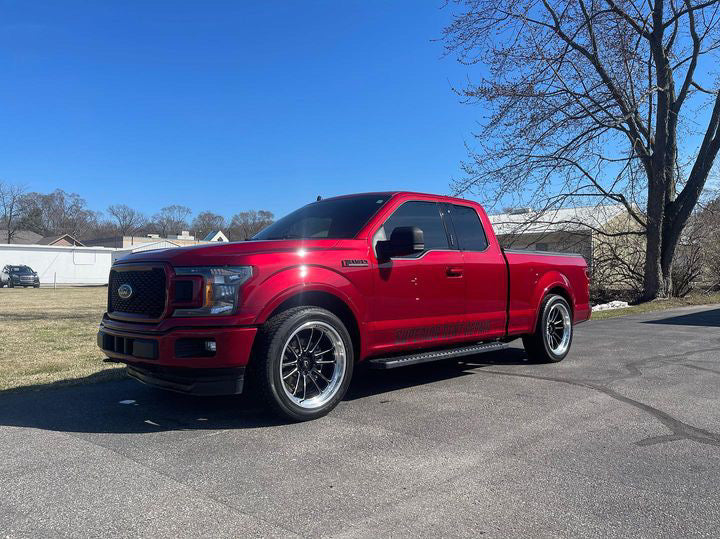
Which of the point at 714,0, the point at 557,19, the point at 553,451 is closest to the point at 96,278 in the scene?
the point at 557,19

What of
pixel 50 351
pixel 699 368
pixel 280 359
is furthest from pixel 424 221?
pixel 50 351

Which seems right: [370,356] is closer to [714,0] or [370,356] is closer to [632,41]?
[632,41]

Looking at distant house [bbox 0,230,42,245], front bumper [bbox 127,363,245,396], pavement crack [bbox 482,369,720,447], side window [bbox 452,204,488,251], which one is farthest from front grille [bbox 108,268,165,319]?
distant house [bbox 0,230,42,245]

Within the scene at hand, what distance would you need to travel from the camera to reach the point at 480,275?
240 inches

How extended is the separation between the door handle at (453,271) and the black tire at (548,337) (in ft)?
6.08

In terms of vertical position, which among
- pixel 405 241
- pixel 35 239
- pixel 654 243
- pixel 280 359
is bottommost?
pixel 280 359

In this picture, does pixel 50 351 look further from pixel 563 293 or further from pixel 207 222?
pixel 207 222

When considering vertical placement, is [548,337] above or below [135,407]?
above

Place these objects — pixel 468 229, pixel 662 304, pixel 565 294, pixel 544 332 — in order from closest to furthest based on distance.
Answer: pixel 468 229 → pixel 544 332 → pixel 565 294 → pixel 662 304

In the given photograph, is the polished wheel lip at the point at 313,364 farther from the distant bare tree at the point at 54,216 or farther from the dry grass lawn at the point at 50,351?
the distant bare tree at the point at 54,216

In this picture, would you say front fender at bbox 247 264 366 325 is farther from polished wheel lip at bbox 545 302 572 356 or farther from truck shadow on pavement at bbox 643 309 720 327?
truck shadow on pavement at bbox 643 309 720 327

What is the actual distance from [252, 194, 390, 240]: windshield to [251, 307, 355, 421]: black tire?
1.05 meters

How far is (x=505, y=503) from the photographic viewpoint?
2992mm

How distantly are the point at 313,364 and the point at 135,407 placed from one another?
1.73 meters
